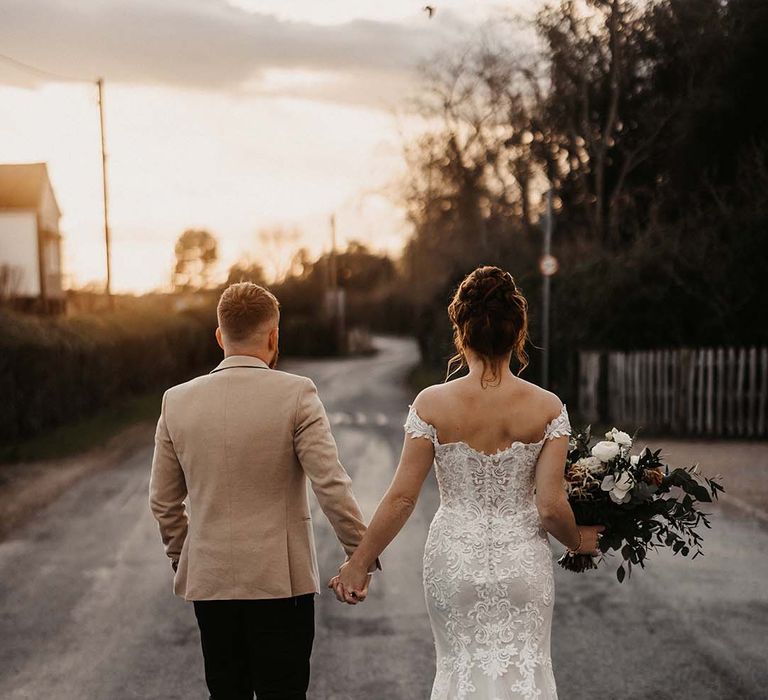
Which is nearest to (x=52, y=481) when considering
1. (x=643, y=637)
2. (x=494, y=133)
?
(x=643, y=637)

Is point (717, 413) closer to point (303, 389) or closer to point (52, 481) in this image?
point (52, 481)

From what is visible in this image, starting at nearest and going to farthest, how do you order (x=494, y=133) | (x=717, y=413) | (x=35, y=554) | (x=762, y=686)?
(x=762, y=686), (x=35, y=554), (x=717, y=413), (x=494, y=133)

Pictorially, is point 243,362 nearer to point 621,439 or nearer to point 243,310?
point 243,310

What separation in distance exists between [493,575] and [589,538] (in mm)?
504

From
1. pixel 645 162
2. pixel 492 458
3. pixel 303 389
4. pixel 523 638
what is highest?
pixel 645 162

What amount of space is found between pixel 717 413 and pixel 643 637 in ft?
33.3

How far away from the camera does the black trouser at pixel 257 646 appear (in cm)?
→ 335

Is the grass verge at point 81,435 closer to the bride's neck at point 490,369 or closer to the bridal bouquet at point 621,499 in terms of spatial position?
the bridal bouquet at point 621,499

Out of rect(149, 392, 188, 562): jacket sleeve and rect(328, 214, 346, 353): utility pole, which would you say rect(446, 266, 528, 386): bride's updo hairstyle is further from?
rect(328, 214, 346, 353): utility pole

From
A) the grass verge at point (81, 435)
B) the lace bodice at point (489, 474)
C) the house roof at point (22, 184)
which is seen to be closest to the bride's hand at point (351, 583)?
the lace bodice at point (489, 474)

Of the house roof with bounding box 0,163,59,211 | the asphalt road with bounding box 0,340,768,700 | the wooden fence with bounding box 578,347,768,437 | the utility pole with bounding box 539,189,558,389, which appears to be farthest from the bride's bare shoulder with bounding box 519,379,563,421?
the house roof with bounding box 0,163,59,211

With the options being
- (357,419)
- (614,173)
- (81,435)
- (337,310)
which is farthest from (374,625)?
(337,310)

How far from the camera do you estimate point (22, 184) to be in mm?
36188

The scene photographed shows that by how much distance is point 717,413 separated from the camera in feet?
49.2
